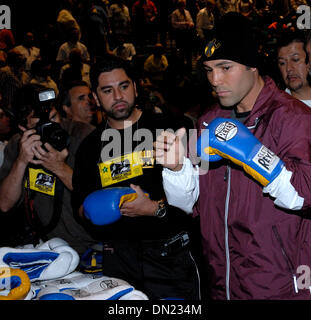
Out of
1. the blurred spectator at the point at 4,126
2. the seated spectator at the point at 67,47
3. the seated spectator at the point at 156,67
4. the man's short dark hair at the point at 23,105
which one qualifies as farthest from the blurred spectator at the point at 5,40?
the man's short dark hair at the point at 23,105

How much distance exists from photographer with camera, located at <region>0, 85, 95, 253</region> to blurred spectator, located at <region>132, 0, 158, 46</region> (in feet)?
28.4

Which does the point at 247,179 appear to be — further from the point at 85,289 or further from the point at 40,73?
the point at 40,73

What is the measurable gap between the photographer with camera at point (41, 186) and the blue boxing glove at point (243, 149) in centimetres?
115

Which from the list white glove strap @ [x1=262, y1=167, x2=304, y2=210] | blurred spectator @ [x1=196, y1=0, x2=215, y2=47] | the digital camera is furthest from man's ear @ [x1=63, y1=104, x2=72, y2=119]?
blurred spectator @ [x1=196, y1=0, x2=215, y2=47]

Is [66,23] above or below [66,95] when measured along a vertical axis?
above

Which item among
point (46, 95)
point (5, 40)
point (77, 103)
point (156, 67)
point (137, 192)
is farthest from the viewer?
point (156, 67)

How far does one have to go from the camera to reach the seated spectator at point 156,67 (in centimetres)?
904

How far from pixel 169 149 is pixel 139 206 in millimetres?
511

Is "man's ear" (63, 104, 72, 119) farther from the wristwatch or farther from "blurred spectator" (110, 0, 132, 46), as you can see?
"blurred spectator" (110, 0, 132, 46)

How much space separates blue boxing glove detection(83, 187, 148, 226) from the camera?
1880 millimetres

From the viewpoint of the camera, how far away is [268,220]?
1.74 m

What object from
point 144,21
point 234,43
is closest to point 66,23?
point 144,21

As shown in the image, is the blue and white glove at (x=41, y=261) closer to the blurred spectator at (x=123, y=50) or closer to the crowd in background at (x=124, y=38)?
the crowd in background at (x=124, y=38)

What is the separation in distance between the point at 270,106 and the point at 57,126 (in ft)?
4.39
